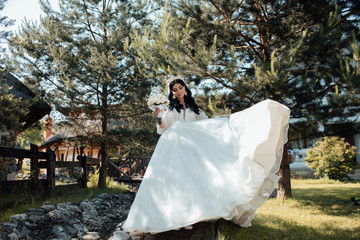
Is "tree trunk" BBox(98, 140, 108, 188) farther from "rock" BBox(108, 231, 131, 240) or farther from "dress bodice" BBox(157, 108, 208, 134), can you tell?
"rock" BBox(108, 231, 131, 240)

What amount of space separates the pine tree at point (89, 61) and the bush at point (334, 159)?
7.82m

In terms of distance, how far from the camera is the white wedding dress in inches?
99.8

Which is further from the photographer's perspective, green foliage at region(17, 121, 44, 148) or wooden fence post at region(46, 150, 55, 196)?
green foliage at region(17, 121, 44, 148)

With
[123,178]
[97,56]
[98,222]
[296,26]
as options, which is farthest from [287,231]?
[123,178]

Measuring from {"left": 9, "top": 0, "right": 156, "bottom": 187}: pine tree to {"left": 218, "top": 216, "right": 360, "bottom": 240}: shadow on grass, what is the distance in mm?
5432

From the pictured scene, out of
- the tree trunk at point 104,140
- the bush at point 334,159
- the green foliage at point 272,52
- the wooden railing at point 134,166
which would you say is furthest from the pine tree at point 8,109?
the bush at point 334,159

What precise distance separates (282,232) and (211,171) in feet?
5.02

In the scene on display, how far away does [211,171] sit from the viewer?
9.10ft

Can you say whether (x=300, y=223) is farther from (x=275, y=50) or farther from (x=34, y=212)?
(x=34, y=212)

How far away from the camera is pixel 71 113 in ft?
28.8

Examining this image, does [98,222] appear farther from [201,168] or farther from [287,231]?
[287,231]

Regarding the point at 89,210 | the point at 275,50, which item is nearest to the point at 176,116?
the point at 89,210

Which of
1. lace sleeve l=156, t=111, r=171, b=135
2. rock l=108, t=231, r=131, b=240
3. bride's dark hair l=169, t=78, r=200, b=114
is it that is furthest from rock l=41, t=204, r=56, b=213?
bride's dark hair l=169, t=78, r=200, b=114

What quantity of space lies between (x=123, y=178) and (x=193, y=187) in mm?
10316
